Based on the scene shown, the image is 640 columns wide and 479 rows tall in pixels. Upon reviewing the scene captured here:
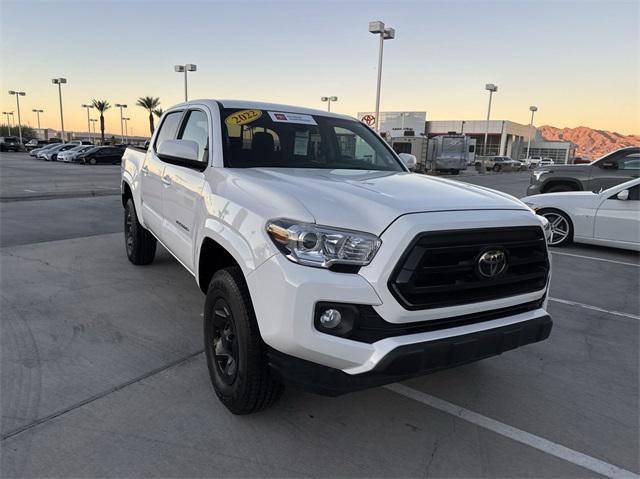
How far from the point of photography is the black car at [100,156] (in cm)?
3431

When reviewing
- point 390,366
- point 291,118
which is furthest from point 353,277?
point 291,118

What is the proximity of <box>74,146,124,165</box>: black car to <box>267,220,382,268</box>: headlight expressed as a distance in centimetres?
3675

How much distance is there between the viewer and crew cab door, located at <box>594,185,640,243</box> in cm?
730

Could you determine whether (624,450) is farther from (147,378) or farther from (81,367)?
(81,367)

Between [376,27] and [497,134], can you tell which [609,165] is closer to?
[376,27]

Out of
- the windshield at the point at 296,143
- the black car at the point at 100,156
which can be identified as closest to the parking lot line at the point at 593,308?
the windshield at the point at 296,143

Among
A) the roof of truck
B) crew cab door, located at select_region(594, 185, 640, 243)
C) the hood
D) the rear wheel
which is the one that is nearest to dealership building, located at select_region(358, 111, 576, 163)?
→ crew cab door, located at select_region(594, 185, 640, 243)

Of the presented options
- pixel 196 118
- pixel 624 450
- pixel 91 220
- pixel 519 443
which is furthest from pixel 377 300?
pixel 91 220

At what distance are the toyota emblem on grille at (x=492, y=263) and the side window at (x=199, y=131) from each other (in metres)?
2.06

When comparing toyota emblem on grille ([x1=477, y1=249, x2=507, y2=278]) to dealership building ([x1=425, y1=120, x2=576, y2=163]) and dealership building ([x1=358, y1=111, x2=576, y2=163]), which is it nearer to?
dealership building ([x1=358, y1=111, x2=576, y2=163])

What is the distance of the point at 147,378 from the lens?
10.2 feet

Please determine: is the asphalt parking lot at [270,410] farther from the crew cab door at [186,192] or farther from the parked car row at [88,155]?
the parked car row at [88,155]

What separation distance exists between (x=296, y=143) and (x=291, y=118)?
31cm

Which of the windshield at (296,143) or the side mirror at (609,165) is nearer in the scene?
the windshield at (296,143)
